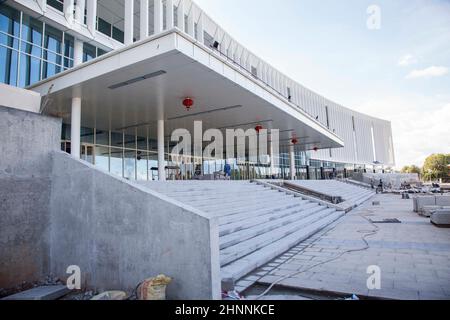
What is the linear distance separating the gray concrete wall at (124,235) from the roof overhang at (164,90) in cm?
443

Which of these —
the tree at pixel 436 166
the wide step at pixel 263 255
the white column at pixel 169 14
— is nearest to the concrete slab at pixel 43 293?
the wide step at pixel 263 255

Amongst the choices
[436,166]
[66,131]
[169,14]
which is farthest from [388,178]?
[66,131]

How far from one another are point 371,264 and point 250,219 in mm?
3549

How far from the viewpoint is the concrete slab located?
4.45 meters

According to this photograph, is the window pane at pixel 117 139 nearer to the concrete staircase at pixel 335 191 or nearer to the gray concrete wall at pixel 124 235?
the concrete staircase at pixel 335 191

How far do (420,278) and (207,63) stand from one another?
24.9ft

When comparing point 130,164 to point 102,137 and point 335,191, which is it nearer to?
Answer: point 102,137

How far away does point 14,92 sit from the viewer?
7.26 metres

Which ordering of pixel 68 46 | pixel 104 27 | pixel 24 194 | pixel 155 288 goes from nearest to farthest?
1. pixel 155 288
2. pixel 24 194
3. pixel 68 46
4. pixel 104 27

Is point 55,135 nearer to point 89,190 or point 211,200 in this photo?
point 89,190

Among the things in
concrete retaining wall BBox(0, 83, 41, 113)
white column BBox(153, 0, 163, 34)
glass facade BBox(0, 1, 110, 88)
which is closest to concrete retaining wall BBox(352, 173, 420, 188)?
white column BBox(153, 0, 163, 34)

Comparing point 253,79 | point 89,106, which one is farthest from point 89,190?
point 89,106

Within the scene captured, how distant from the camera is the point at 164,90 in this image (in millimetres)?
11023

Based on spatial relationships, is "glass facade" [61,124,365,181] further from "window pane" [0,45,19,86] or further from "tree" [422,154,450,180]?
"tree" [422,154,450,180]
